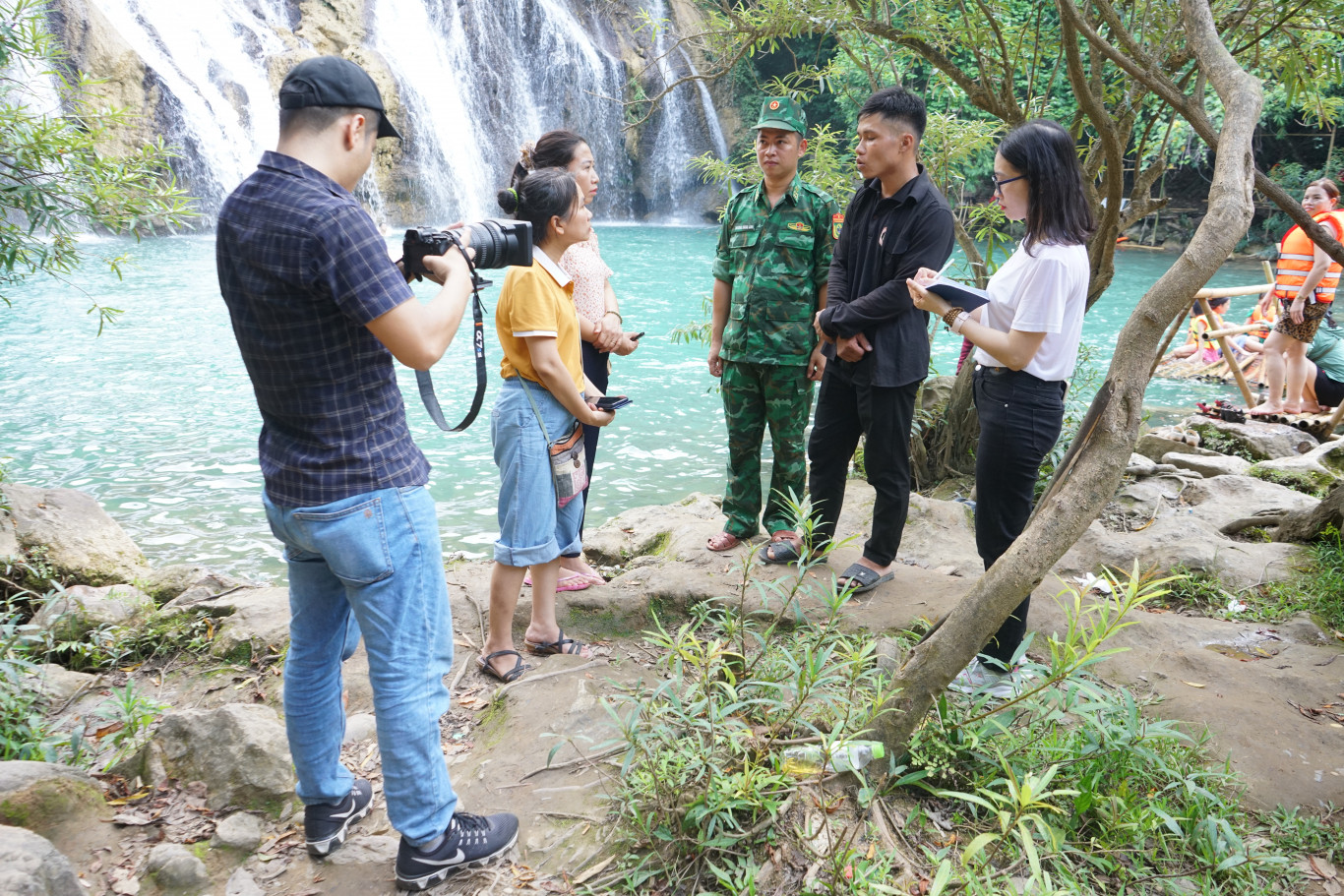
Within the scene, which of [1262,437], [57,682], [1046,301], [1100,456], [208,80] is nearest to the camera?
[1100,456]

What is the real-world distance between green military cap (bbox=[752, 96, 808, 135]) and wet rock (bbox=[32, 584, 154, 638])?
127 inches

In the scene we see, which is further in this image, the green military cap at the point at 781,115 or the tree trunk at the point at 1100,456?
the green military cap at the point at 781,115

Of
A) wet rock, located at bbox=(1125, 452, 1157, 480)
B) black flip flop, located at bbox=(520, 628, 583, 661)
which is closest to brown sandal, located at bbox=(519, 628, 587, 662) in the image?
black flip flop, located at bbox=(520, 628, 583, 661)

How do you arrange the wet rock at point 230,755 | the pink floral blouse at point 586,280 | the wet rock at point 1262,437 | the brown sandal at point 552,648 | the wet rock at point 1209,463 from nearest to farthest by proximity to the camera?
the wet rock at point 230,755
the brown sandal at point 552,648
the pink floral blouse at point 586,280
the wet rock at point 1209,463
the wet rock at point 1262,437

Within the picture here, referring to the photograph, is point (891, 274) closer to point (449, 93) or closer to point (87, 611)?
point (87, 611)

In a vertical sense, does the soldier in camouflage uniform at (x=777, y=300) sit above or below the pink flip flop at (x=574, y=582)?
above

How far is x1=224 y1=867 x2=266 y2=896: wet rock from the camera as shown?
2.09 metres

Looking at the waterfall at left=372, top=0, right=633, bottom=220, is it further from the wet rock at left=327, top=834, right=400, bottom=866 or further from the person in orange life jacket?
the wet rock at left=327, top=834, right=400, bottom=866

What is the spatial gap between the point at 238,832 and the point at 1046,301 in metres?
2.69

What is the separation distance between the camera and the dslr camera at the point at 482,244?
2045 millimetres

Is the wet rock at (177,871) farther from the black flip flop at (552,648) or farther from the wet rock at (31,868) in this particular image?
the black flip flop at (552,648)

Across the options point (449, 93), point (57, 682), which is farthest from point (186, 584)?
point (449, 93)

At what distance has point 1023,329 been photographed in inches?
103

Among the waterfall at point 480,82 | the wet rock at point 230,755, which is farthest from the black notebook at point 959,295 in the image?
the waterfall at point 480,82
